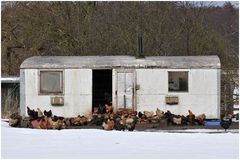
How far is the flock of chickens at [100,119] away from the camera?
1530 centimetres

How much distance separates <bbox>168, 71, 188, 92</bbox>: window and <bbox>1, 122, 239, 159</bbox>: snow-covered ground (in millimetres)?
2132

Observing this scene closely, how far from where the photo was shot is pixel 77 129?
49.4 ft

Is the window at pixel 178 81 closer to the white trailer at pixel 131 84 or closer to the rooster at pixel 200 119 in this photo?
the white trailer at pixel 131 84

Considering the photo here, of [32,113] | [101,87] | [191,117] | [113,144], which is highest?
[101,87]

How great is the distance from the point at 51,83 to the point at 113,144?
5.59m

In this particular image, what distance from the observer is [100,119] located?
15.6 m

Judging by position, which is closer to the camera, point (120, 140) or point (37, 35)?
point (120, 140)

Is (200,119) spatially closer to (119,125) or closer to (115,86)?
(119,125)

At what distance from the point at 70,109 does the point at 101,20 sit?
922 cm

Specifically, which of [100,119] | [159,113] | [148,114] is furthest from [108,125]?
[159,113]

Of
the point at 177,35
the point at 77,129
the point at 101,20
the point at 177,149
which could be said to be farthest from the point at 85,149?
the point at 101,20

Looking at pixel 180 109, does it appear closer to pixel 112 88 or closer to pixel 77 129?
pixel 112 88

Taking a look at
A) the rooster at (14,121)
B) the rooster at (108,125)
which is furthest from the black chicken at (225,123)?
the rooster at (14,121)

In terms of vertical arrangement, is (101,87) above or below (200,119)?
above
